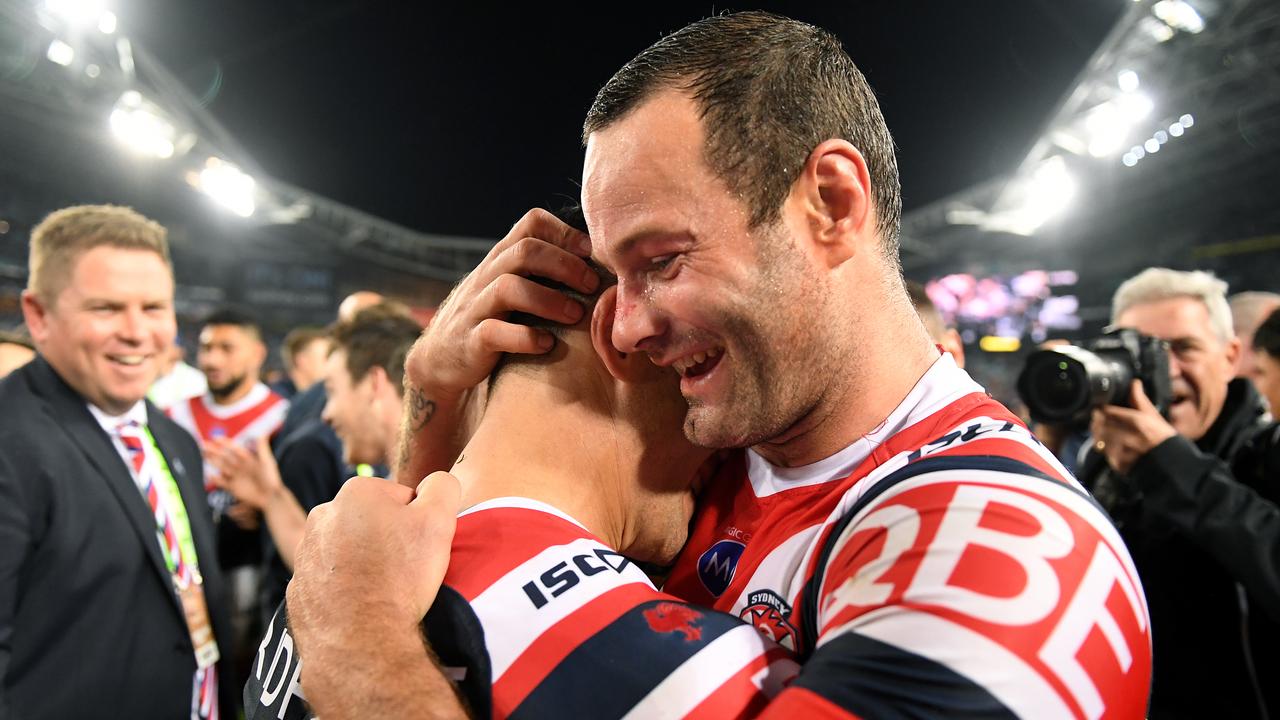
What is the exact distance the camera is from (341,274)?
64.9ft

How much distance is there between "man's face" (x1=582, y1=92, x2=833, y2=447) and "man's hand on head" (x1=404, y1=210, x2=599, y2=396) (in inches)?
4.5

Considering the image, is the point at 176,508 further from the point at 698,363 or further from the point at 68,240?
the point at 698,363

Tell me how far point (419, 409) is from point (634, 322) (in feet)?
2.02

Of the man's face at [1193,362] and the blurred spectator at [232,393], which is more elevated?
the blurred spectator at [232,393]

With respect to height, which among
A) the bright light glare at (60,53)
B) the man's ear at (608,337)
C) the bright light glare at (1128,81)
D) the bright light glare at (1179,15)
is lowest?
the man's ear at (608,337)

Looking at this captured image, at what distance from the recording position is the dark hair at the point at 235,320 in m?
4.92

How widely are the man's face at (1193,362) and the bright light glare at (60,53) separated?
10.8 m

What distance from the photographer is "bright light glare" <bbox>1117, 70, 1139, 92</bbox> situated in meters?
8.98

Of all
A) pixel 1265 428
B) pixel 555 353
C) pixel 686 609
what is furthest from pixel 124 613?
pixel 1265 428

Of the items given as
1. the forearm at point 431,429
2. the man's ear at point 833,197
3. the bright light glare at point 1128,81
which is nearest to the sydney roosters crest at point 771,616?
the man's ear at point 833,197

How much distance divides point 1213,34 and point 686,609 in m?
9.82

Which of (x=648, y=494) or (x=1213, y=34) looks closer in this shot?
(x=648, y=494)

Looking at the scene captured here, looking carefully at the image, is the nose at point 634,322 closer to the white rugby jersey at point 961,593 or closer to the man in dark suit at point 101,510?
the white rugby jersey at point 961,593

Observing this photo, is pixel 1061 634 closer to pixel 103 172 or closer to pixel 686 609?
pixel 686 609
